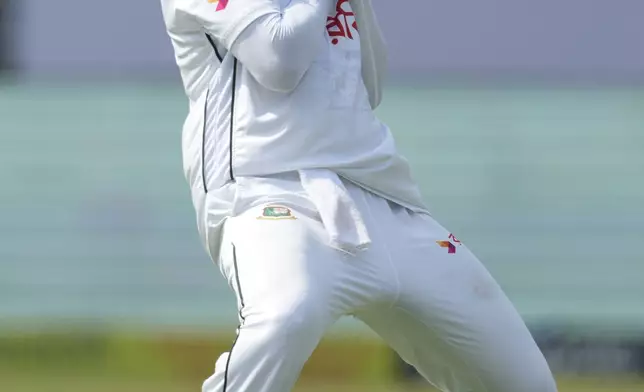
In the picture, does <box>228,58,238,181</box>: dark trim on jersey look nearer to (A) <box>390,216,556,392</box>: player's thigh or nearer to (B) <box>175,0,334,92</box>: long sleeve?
(B) <box>175,0,334,92</box>: long sleeve

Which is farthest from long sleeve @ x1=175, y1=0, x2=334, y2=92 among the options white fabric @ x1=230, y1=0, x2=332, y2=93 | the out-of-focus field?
the out-of-focus field

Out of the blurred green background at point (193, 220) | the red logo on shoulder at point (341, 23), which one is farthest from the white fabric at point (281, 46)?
the blurred green background at point (193, 220)

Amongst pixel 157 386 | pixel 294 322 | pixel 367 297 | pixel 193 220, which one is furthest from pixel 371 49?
pixel 193 220

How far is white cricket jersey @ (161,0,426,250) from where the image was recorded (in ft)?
7.62

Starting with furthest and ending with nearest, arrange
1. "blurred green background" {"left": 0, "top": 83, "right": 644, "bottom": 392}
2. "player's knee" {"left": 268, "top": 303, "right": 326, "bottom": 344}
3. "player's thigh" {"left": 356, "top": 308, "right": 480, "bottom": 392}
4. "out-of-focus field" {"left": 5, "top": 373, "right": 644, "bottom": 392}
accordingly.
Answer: "blurred green background" {"left": 0, "top": 83, "right": 644, "bottom": 392}, "out-of-focus field" {"left": 5, "top": 373, "right": 644, "bottom": 392}, "player's thigh" {"left": 356, "top": 308, "right": 480, "bottom": 392}, "player's knee" {"left": 268, "top": 303, "right": 326, "bottom": 344}

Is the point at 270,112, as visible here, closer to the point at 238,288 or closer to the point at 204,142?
the point at 204,142

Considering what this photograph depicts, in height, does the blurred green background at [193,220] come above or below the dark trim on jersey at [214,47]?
below

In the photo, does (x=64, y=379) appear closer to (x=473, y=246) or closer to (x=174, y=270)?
(x=174, y=270)

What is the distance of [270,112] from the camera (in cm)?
233

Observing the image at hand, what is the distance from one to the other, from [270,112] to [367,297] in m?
0.36

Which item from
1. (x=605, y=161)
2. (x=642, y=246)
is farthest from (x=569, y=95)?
(x=642, y=246)

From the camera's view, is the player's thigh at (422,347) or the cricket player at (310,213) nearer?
the cricket player at (310,213)

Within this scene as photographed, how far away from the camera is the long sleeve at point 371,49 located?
99.5 inches

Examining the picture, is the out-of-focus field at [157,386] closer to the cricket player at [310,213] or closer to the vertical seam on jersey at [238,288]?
the cricket player at [310,213]
